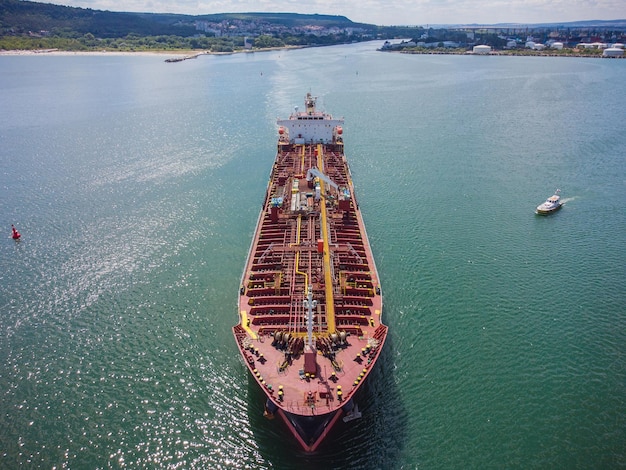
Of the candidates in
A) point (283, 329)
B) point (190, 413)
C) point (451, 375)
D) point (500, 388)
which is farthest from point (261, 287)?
point (500, 388)

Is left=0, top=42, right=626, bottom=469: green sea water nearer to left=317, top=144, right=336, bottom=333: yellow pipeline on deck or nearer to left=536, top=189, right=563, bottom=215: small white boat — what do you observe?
left=536, top=189, right=563, bottom=215: small white boat

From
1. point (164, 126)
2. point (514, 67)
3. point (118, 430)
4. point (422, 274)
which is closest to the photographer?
point (118, 430)

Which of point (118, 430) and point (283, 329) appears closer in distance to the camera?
point (118, 430)

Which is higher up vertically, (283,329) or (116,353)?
(283,329)

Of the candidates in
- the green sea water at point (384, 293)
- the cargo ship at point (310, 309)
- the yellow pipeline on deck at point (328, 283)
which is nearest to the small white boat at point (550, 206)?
the green sea water at point (384, 293)

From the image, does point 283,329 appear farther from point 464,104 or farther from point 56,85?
point 56,85

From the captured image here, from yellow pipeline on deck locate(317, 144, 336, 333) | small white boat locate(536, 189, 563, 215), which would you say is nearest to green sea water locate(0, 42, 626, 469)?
small white boat locate(536, 189, 563, 215)
